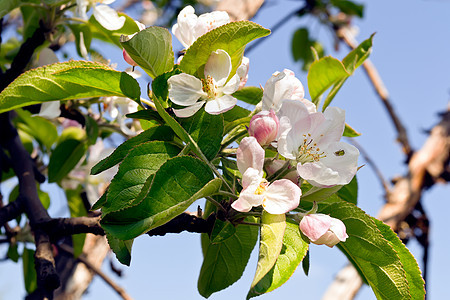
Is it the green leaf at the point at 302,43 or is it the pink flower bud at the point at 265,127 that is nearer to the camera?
the pink flower bud at the point at 265,127

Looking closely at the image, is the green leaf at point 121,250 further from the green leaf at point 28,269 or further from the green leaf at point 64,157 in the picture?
the green leaf at point 28,269

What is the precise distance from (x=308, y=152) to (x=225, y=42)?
0.63 feet

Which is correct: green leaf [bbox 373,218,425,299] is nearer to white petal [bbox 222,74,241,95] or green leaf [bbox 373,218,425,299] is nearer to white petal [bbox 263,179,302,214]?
white petal [bbox 263,179,302,214]

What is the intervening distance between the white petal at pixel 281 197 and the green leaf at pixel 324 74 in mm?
291

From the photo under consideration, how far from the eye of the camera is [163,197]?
521 mm

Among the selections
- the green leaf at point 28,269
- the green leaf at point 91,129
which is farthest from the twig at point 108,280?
the green leaf at point 91,129

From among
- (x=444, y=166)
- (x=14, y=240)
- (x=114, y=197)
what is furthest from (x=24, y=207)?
(x=444, y=166)

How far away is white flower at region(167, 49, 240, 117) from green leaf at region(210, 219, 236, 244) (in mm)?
157

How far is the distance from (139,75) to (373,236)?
646 mm

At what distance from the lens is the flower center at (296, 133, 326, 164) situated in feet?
2.09

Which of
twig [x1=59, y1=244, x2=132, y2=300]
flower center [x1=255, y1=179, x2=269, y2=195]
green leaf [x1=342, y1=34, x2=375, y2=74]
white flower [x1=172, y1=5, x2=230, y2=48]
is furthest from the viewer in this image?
twig [x1=59, y1=244, x2=132, y2=300]

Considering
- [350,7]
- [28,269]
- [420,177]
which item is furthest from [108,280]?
[350,7]

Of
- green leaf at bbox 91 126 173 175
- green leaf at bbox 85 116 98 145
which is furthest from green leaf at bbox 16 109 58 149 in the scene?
green leaf at bbox 91 126 173 175

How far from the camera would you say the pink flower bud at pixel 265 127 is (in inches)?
23.8
